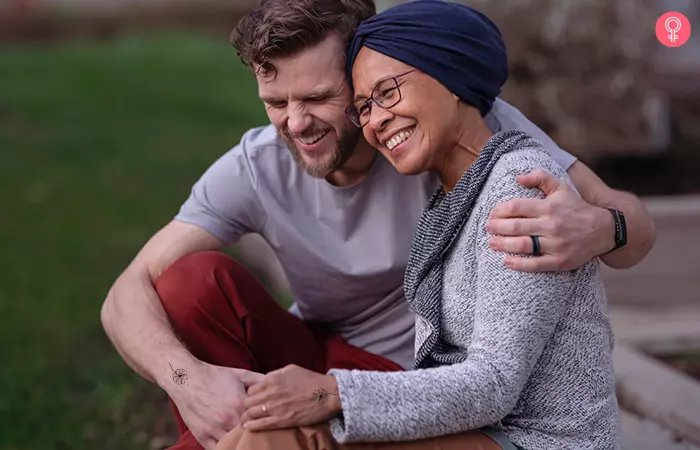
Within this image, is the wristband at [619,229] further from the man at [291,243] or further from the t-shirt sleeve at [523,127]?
the t-shirt sleeve at [523,127]

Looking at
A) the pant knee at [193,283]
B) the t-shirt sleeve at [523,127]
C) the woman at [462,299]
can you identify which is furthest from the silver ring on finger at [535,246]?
the pant knee at [193,283]

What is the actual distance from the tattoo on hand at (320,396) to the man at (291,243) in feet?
1.29

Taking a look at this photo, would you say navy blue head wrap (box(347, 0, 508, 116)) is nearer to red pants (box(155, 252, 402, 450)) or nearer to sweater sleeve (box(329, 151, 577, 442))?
sweater sleeve (box(329, 151, 577, 442))

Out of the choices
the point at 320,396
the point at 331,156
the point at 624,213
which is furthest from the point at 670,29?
the point at 320,396

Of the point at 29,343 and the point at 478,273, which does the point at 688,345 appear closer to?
the point at 478,273

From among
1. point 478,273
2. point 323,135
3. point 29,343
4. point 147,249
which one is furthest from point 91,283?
point 478,273

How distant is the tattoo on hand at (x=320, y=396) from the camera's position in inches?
84.0

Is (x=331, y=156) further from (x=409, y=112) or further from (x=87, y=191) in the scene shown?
(x=87, y=191)

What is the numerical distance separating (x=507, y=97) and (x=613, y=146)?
71 centimetres

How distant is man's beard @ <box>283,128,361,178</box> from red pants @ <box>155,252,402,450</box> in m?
0.35

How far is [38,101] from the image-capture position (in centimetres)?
1124

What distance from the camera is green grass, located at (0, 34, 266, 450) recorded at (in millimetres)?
4383

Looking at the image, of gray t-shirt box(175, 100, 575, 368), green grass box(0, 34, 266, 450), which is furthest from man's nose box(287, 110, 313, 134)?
green grass box(0, 34, 266, 450)

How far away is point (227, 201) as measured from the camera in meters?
3.03
